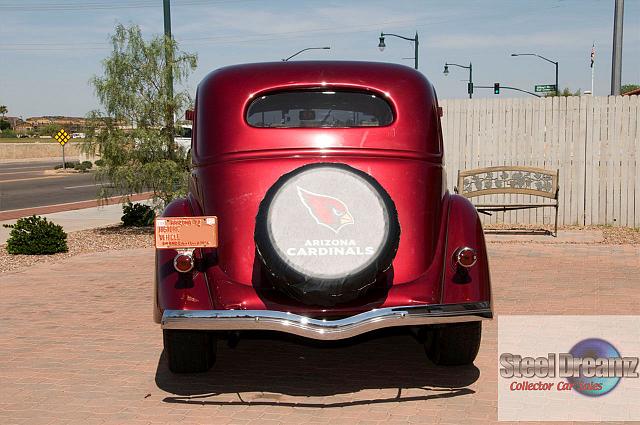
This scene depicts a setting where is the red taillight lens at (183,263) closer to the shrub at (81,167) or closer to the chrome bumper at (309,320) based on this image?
the chrome bumper at (309,320)

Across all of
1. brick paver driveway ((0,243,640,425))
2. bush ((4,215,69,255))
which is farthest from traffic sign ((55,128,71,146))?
brick paver driveway ((0,243,640,425))

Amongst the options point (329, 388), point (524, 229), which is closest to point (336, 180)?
point (329, 388)

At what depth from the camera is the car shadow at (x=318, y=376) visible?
4934 millimetres

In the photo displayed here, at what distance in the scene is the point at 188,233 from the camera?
475 cm

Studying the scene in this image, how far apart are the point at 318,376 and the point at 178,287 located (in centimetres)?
124

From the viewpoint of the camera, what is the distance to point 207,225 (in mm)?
4750

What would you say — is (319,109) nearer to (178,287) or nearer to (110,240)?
(178,287)

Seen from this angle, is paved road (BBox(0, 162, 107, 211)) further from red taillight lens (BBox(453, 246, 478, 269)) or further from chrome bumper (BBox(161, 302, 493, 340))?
red taillight lens (BBox(453, 246, 478, 269))

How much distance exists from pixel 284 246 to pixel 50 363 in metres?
2.49

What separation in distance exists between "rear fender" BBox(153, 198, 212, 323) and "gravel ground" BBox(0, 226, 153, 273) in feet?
20.5

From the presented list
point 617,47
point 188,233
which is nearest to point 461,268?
point 188,233

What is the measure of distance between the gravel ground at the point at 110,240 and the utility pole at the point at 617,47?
4.50 metres

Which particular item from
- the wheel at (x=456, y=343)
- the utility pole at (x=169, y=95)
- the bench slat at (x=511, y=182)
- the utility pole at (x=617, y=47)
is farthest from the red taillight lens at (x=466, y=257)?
the utility pole at (x=617, y=47)

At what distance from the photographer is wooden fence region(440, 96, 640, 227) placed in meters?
13.3
